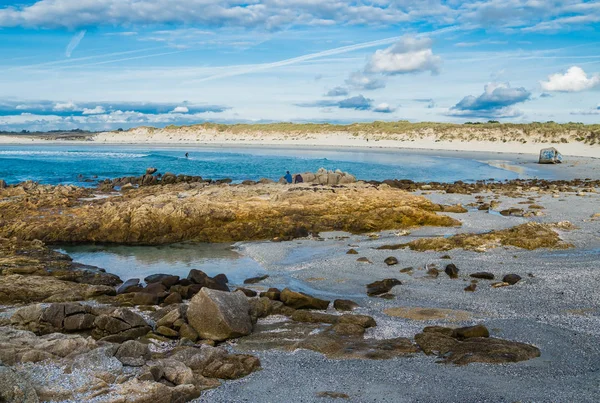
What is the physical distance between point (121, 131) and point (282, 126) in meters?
54.7

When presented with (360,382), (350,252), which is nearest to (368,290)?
(350,252)

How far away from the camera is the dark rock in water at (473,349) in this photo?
653 cm

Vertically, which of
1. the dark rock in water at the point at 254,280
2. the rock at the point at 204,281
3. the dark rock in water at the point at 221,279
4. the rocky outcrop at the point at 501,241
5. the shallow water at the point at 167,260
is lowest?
the shallow water at the point at 167,260

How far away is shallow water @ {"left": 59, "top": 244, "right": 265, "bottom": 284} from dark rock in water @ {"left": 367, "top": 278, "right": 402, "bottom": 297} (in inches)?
122

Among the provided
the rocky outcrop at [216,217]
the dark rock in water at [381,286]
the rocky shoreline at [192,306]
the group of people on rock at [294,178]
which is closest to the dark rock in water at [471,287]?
the rocky shoreline at [192,306]

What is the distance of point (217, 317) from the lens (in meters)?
7.54

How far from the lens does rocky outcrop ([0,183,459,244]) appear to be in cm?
1638

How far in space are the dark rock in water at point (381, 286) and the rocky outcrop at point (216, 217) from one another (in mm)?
6260

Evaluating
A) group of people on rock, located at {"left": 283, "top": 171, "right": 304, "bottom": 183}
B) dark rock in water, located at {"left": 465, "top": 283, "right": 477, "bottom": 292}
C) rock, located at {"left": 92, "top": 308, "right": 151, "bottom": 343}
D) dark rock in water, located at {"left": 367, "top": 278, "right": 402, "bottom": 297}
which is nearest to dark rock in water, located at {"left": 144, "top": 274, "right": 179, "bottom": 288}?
rock, located at {"left": 92, "top": 308, "right": 151, "bottom": 343}

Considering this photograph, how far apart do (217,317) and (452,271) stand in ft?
18.5

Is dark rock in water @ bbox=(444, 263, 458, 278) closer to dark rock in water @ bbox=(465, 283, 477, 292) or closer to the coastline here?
dark rock in water @ bbox=(465, 283, 477, 292)

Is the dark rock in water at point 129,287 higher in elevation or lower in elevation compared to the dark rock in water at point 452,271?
lower

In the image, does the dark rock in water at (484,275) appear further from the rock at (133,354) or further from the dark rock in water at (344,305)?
the rock at (133,354)

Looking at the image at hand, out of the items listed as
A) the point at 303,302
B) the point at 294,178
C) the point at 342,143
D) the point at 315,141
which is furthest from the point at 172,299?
the point at 315,141
